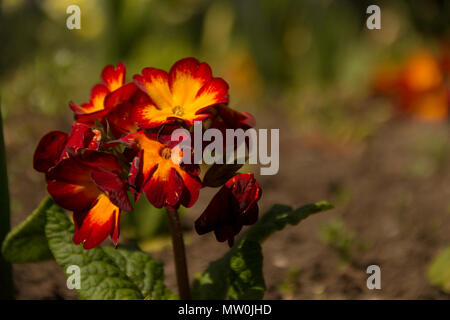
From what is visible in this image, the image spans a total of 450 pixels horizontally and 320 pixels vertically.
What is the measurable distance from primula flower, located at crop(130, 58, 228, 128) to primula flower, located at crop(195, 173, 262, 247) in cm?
18

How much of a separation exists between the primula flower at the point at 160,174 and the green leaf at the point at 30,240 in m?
0.39

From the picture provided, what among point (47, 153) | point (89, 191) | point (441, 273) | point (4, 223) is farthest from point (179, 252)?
point (441, 273)

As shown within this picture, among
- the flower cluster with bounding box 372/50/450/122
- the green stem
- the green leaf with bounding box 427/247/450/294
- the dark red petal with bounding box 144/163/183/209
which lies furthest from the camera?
the flower cluster with bounding box 372/50/450/122

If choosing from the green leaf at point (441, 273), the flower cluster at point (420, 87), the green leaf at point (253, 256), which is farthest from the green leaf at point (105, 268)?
the flower cluster at point (420, 87)

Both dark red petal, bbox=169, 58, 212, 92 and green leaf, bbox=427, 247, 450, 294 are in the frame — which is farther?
green leaf, bbox=427, 247, 450, 294

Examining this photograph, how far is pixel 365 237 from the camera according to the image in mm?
2346

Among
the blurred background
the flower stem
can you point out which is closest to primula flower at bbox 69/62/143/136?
the flower stem

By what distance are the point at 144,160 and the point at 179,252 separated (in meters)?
0.33

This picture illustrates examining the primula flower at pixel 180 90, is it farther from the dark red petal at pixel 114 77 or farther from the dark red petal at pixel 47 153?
the dark red petal at pixel 47 153

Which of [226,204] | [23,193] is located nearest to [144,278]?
[226,204]

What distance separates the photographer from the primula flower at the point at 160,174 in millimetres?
1197

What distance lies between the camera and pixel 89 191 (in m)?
1.30

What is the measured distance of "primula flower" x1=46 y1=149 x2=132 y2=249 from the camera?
1.23 metres
